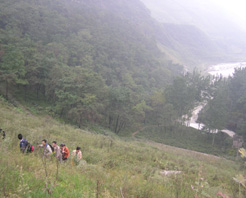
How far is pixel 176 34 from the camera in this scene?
15175cm

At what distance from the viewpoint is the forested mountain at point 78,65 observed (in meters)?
24.8

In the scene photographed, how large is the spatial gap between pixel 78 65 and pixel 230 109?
1294 inches

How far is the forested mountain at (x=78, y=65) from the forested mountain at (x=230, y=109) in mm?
12002

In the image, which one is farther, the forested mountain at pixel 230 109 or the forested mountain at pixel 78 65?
the forested mountain at pixel 230 109

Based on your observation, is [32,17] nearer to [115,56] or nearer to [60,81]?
[115,56]

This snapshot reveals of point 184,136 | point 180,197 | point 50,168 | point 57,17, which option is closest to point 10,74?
point 50,168

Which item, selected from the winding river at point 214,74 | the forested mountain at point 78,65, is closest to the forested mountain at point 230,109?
the winding river at point 214,74

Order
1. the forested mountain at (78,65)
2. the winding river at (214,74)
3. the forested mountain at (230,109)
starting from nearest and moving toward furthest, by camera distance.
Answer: the forested mountain at (78,65), the forested mountain at (230,109), the winding river at (214,74)

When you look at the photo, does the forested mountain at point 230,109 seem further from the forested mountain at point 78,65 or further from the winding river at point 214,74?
the forested mountain at point 78,65

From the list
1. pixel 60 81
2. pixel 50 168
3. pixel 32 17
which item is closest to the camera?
pixel 50 168

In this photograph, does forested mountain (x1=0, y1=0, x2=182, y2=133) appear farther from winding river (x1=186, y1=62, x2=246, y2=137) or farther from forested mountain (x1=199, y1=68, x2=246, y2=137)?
winding river (x1=186, y1=62, x2=246, y2=137)

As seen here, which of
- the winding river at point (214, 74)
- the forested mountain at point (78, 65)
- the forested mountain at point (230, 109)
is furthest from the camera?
the winding river at point (214, 74)

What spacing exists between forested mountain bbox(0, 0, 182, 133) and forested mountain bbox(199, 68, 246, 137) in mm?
12002

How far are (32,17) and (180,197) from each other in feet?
190
